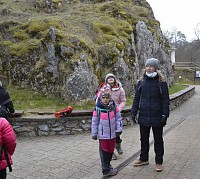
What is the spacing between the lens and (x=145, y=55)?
15.7 metres

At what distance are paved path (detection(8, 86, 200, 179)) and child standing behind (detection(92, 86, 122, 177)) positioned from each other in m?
0.35

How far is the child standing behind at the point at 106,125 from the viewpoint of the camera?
184 inches

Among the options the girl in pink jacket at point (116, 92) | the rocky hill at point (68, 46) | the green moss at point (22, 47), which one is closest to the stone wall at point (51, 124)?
the rocky hill at point (68, 46)

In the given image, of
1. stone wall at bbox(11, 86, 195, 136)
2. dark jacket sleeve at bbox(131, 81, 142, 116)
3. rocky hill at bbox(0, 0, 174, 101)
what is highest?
rocky hill at bbox(0, 0, 174, 101)

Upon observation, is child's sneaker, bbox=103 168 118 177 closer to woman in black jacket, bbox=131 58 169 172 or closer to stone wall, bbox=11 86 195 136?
woman in black jacket, bbox=131 58 169 172

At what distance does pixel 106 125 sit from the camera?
468 centimetres

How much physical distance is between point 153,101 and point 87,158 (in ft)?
6.18

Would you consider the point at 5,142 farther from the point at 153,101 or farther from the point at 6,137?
the point at 153,101

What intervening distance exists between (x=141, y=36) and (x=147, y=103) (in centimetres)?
1100

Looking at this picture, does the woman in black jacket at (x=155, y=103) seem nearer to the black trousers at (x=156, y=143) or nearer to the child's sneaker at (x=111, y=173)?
the black trousers at (x=156, y=143)

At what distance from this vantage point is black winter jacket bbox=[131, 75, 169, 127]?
489 centimetres

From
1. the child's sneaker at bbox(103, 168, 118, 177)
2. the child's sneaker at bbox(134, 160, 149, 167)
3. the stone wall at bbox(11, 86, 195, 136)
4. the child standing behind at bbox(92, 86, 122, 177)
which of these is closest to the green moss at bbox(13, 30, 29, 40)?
the stone wall at bbox(11, 86, 195, 136)

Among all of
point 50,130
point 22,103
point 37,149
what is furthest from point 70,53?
point 37,149

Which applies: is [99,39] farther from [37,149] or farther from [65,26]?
[37,149]
